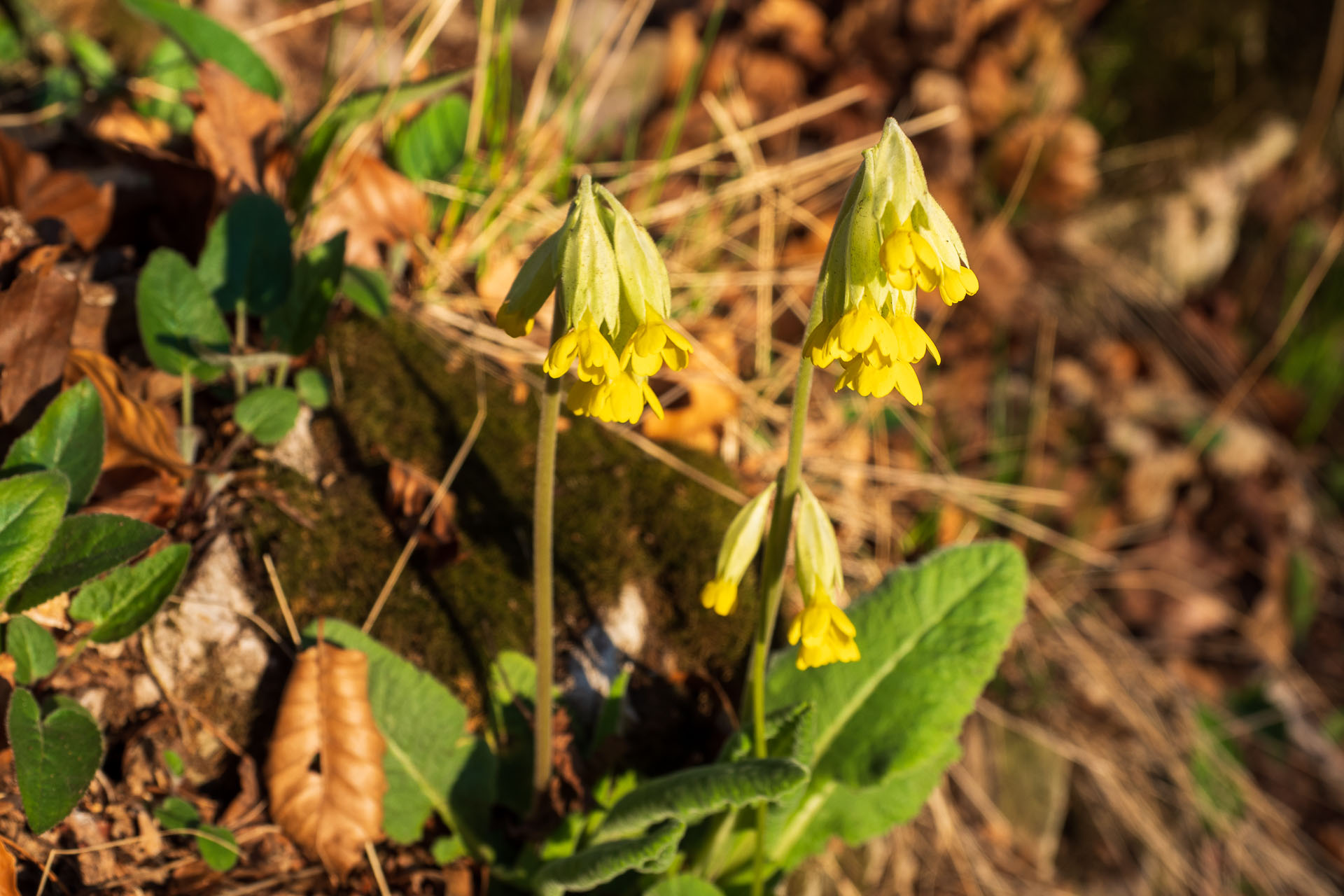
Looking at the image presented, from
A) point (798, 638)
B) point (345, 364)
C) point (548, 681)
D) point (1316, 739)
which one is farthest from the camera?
point (1316, 739)

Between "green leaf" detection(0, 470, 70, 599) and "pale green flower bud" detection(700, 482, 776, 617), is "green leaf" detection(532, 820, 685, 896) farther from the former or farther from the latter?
"green leaf" detection(0, 470, 70, 599)

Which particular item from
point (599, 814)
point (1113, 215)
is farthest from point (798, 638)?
point (1113, 215)

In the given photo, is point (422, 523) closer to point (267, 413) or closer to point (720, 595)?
point (267, 413)

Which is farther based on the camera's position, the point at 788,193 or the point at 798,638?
the point at 788,193

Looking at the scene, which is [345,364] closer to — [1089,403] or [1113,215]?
[1089,403]

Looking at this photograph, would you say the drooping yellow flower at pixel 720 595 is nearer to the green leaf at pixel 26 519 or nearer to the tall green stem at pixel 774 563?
the tall green stem at pixel 774 563

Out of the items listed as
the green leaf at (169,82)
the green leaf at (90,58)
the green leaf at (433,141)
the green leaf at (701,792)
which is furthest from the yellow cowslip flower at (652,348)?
the green leaf at (90,58)

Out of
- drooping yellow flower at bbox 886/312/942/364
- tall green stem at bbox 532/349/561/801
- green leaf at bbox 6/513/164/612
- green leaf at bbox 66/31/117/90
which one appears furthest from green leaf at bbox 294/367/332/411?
green leaf at bbox 66/31/117/90
